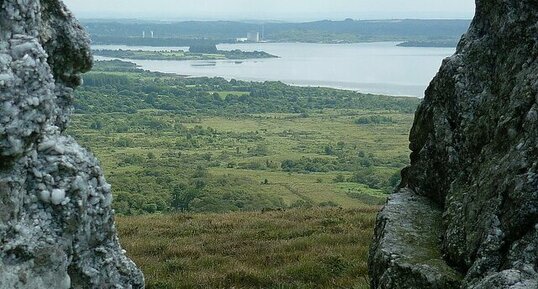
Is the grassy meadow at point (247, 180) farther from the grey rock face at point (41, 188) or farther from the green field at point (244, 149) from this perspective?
the grey rock face at point (41, 188)

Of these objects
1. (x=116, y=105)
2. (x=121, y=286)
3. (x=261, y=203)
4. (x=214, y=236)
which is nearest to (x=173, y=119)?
(x=116, y=105)

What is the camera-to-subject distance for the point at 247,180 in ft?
274

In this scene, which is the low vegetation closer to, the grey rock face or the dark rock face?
the dark rock face

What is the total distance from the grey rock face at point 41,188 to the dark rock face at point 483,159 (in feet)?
11.7

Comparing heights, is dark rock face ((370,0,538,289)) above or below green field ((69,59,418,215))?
above

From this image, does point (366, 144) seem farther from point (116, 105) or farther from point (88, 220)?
point (88, 220)

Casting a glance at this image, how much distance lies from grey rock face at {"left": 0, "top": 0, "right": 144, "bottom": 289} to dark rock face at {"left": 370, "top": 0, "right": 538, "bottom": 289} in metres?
3.56

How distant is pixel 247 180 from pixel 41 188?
77987 millimetres

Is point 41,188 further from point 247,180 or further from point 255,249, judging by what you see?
point 247,180

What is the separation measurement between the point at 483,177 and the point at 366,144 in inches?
Answer: 5177

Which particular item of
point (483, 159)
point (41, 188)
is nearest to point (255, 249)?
point (483, 159)

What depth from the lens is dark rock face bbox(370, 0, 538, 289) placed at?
20.3ft

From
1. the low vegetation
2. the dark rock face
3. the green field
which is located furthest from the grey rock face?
the green field

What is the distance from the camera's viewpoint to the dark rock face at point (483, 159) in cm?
620
